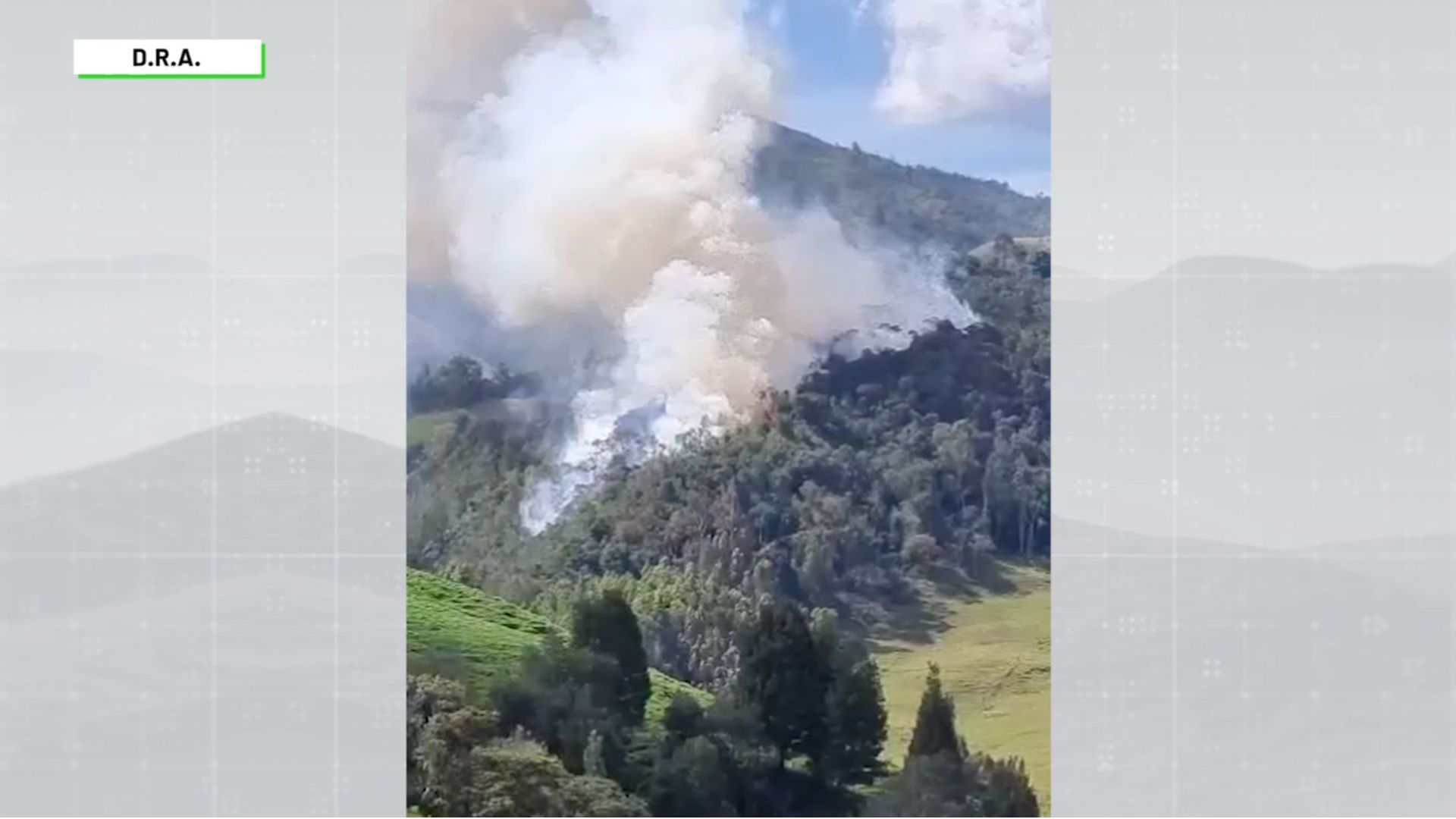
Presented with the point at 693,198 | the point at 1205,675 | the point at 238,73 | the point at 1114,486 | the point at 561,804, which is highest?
the point at 238,73

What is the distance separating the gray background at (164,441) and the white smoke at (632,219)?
0.77 m

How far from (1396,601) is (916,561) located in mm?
1897

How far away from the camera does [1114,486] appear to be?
21.7ft

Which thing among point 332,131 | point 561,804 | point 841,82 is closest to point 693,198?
point 841,82

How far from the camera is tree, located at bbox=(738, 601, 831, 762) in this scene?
689 centimetres

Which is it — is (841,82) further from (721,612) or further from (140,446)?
(140,446)

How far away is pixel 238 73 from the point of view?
6.59m

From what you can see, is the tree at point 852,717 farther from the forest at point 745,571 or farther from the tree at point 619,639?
the tree at point 619,639

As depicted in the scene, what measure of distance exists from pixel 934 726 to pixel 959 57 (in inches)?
110

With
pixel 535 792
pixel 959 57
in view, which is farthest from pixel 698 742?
pixel 959 57

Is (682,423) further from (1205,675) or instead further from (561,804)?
(1205,675)

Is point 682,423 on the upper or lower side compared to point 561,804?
upper

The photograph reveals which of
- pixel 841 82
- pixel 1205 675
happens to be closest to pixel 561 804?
pixel 1205 675

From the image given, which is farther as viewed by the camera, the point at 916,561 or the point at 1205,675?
the point at 916,561
